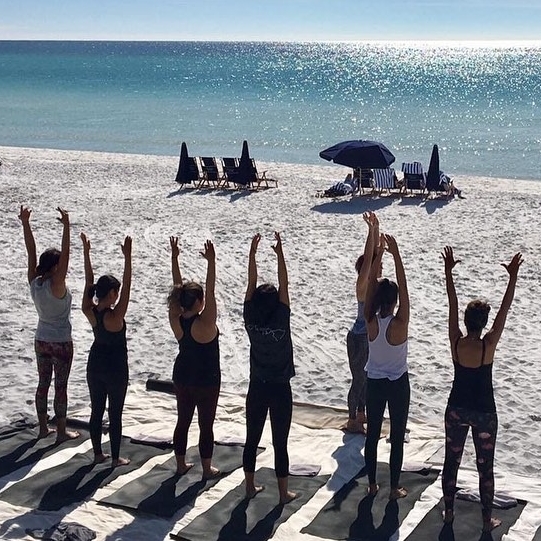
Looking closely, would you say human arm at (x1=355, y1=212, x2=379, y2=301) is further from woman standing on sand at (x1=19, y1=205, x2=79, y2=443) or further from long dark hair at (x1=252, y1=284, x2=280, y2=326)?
woman standing on sand at (x1=19, y1=205, x2=79, y2=443)

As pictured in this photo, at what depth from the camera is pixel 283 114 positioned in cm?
5378

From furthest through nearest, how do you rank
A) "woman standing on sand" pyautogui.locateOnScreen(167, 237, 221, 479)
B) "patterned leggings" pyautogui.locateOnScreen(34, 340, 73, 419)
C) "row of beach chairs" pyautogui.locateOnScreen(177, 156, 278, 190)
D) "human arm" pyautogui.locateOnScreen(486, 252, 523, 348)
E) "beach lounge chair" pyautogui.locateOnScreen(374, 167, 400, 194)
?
"row of beach chairs" pyautogui.locateOnScreen(177, 156, 278, 190) < "beach lounge chair" pyautogui.locateOnScreen(374, 167, 400, 194) < "patterned leggings" pyautogui.locateOnScreen(34, 340, 73, 419) < "woman standing on sand" pyautogui.locateOnScreen(167, 237, 221, 479) < "human arm" pyautogui.locateOnScreen(486, 252, 523, 348)

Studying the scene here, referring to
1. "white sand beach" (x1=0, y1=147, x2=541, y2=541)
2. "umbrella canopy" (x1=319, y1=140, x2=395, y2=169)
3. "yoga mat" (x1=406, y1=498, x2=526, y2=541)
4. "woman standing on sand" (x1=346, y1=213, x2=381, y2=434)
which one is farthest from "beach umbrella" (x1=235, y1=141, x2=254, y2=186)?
"yoga mat" (x1=406, y1=498, x2=526, y2=541)

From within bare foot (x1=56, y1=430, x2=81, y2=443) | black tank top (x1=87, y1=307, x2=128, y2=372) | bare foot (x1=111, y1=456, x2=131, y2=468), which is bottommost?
bare foot (x1=111, y1=456, x2=131, y2=468)

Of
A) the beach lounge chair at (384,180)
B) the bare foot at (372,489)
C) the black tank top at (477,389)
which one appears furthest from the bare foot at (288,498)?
the beach lounge chair at (384,180)

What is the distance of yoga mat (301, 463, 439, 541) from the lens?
213 inches

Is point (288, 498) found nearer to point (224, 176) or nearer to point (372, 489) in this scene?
point (372, 489)

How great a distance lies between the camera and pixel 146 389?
8031 millimetres

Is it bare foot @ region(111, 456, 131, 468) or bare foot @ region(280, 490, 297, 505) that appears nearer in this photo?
bare foot @ region(280, 490, 297, 505)

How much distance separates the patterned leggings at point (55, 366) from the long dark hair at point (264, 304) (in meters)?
1.77

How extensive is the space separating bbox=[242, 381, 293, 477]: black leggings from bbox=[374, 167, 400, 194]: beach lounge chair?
13780 millimetres

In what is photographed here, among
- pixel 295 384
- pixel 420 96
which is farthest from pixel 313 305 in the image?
pixel 420 96

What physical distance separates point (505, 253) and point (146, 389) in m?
7.35

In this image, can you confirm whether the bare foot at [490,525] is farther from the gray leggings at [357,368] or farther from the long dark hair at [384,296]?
the gray leggings at [357,368]
